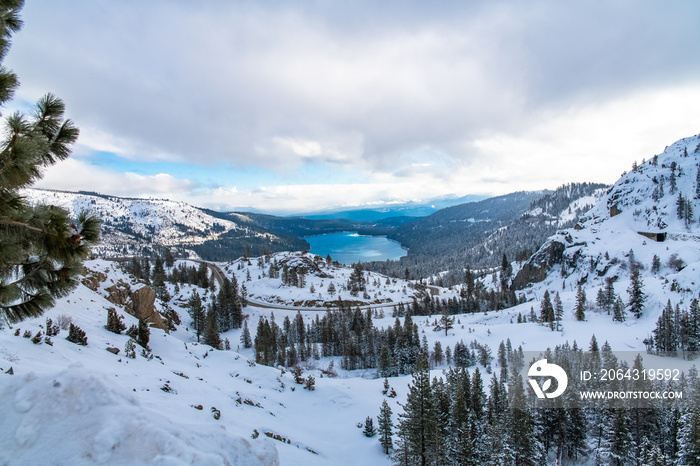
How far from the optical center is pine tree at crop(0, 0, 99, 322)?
4980 mm

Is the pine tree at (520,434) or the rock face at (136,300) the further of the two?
the rock face at (136,300)

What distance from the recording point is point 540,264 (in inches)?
5541

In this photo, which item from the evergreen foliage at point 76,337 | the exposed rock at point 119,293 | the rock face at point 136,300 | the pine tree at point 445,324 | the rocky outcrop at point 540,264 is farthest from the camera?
the rocky outcrop at point 540,264

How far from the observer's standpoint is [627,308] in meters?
77.9

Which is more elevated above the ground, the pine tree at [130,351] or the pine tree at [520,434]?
the pine tree at [130,351]

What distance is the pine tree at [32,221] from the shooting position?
4.98 m

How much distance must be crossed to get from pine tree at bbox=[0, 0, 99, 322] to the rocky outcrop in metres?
160

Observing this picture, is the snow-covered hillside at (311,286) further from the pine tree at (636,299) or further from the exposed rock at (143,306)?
the exposed rock at (143,306)

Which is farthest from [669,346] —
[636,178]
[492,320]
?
[636,178]

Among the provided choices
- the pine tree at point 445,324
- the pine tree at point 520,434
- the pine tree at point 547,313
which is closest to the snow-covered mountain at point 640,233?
the pine tree at point 547,313

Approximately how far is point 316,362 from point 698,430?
5849 cm
